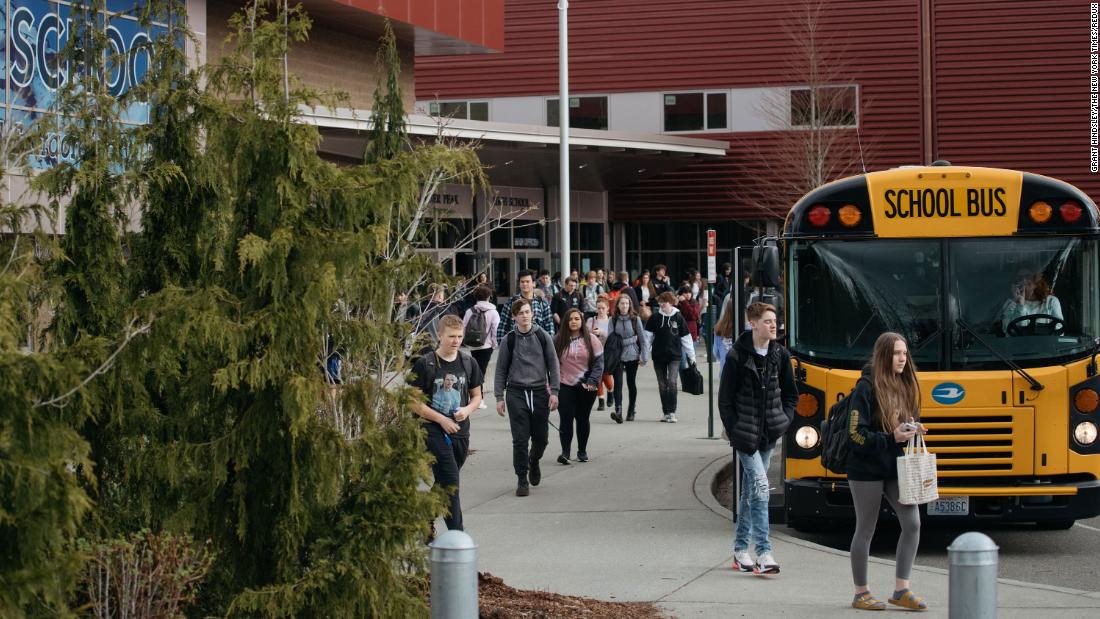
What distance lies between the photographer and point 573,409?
14.6 meters

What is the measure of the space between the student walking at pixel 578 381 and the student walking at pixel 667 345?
3303 mm

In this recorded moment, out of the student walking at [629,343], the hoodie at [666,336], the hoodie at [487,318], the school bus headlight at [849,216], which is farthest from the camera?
the hoodie at [487,318]

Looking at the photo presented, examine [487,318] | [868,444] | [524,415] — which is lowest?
[524,415]

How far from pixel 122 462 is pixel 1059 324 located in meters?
6.61

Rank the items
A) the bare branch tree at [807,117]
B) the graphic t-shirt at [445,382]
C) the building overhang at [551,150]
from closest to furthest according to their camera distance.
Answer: the graphic t-shirt at [445,382], the building overhang at [551,150], the bare branch tree at [807,117]

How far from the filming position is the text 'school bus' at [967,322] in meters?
10.0

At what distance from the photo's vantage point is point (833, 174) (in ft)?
144

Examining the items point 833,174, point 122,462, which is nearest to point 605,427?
point 122,462

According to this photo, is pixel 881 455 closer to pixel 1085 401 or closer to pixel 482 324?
pixel 1085 401

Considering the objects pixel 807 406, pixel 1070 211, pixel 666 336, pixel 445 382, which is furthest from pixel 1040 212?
pixel 666 336

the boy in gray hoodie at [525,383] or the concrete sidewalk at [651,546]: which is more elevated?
the boy in gray hoodie at [525,383]

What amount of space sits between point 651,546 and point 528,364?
114 inches

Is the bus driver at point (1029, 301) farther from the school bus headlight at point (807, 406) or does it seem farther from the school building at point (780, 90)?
the school building at point (780, 90)

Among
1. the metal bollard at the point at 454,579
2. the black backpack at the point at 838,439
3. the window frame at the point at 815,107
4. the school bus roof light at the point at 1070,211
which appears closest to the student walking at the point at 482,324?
the school bus roof light at the point at 1070,211
